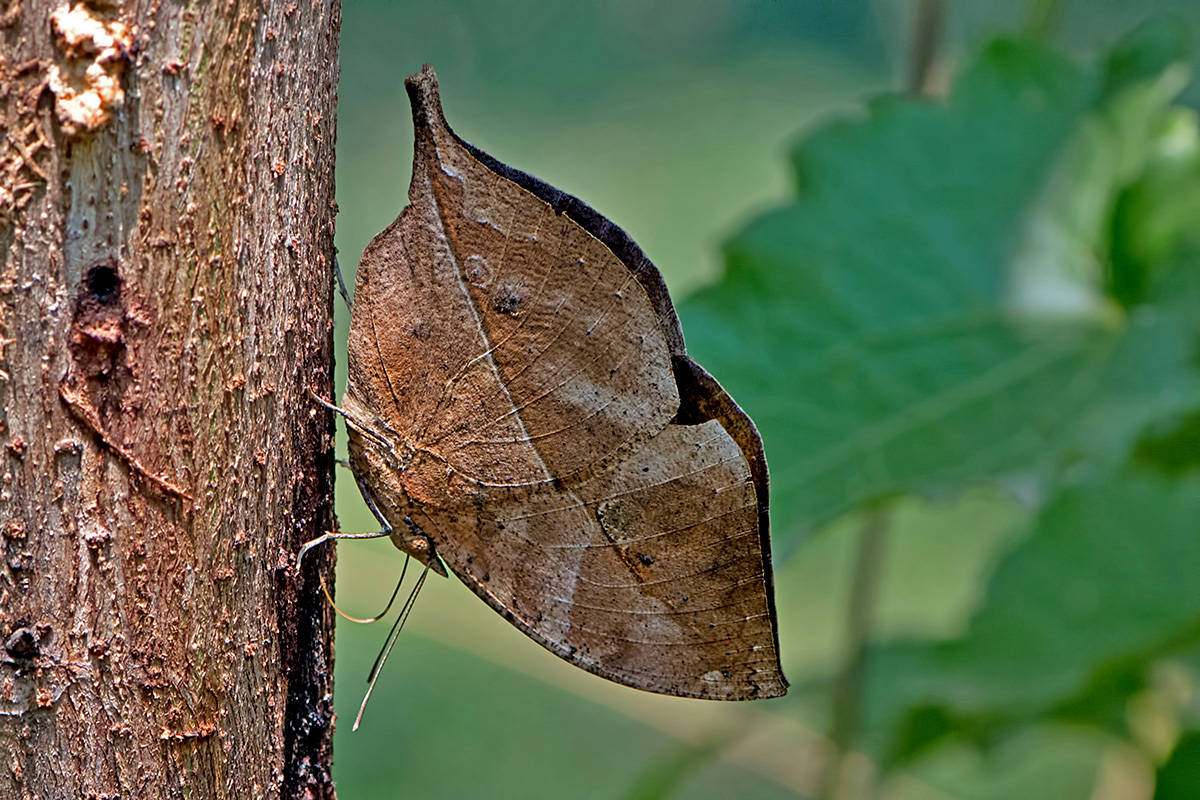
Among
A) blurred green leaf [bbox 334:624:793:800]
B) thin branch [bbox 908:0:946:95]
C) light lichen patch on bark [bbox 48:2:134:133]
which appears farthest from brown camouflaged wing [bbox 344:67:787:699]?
blurred green leaf [bbox 334:624:793:800]

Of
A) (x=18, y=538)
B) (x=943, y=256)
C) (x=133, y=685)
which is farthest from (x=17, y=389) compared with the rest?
(x=943, y=256)

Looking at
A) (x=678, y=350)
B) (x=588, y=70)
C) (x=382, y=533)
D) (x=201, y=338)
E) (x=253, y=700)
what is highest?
(x=588, y=70)

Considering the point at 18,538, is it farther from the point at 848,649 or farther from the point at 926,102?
the point at 926,102

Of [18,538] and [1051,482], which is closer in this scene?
[18,538]

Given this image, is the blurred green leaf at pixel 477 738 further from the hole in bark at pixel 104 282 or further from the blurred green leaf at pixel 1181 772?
the hole in bark at pixel 104 282

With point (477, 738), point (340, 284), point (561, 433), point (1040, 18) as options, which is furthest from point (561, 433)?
point (477, 738)

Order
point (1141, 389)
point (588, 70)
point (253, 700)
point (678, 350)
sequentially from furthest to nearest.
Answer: point (588, 70) < point (1141, 389) < point (678, 350) < point (253, 700)

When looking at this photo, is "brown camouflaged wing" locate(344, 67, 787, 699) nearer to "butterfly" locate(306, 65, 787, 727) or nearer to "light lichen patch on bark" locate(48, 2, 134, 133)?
"butterfly" locate(306, 65, 787, 727)
